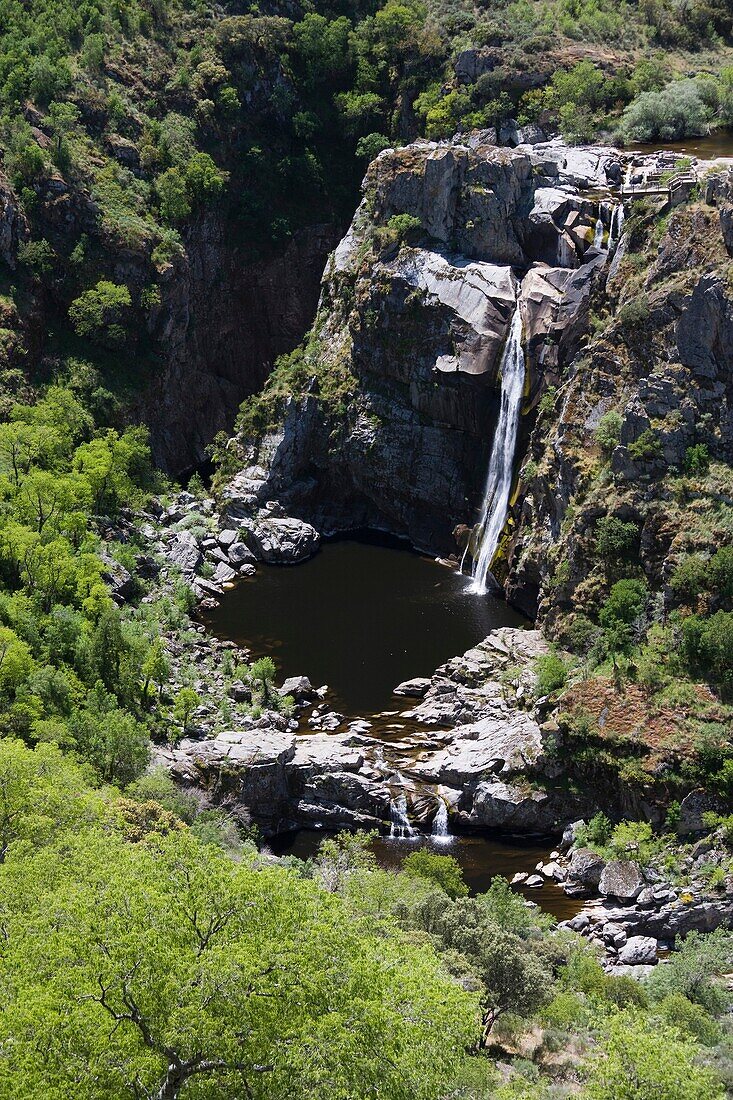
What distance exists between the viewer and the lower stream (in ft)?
200

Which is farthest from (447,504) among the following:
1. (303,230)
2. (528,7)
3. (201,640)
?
(528,7)

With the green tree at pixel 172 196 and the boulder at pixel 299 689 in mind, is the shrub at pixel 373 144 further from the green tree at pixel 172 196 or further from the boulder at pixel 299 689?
the boulder at pixel 299 689

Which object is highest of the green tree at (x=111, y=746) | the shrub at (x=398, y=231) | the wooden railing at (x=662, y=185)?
the wooden railing at (x=662, y=185)

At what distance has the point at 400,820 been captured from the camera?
169 ft

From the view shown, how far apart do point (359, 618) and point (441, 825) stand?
19.8 m

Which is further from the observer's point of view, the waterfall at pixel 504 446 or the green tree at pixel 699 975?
the waterfall at pixel 504 446

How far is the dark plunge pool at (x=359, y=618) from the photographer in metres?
63.1

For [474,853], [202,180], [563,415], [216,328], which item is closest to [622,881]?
[474,853]

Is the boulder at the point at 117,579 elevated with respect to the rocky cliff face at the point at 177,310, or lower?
lower

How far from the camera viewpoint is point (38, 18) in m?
93.7

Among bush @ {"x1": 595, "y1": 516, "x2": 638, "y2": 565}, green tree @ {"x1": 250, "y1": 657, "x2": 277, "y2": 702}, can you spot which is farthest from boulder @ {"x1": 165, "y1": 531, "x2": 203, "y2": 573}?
bush @ {"x1": 595, "y1": 516, "x2": 638, "y2": 565}

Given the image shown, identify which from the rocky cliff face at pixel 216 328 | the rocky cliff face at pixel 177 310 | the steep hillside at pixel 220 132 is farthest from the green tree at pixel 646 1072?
the rocky cliff face at pixel 216 328

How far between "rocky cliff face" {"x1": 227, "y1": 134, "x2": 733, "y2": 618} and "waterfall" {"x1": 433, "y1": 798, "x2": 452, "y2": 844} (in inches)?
609

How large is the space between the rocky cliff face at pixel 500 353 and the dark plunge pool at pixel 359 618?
3659 mm
